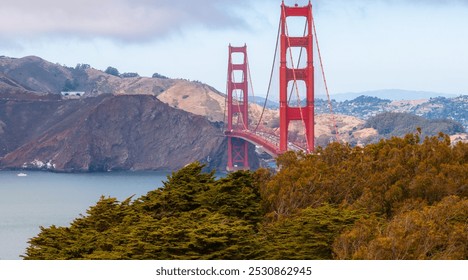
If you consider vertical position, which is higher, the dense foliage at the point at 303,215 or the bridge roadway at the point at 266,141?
the dense foliage at the point at 303,215

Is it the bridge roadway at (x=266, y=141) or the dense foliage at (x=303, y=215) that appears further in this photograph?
the bridge roadway at (x=266, y=141)

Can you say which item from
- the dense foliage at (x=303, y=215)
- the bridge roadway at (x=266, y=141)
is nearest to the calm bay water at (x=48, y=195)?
the bridge roadway at (x=266, y=141)

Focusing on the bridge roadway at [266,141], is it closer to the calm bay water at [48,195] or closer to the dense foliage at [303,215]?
the calm bay water at [48,195]

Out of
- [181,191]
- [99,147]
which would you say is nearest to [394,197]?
[181,191]

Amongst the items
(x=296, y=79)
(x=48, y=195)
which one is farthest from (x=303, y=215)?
(x=48, y=195)

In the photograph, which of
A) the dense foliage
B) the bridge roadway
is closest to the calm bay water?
the bridge roadway

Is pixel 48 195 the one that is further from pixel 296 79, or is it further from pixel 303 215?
pixel 303 215

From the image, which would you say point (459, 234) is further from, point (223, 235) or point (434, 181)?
point (434, 181)
